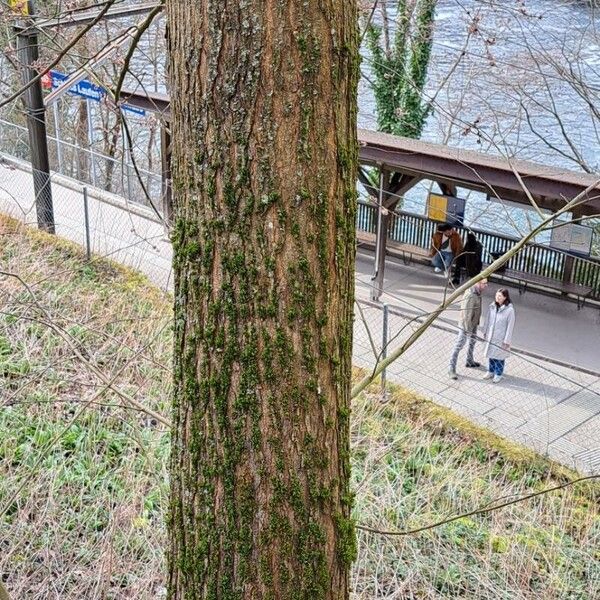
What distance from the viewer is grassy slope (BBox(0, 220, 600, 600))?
474 cm

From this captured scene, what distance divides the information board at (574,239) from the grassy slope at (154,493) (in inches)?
208

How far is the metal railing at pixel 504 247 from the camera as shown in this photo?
12.5 meters

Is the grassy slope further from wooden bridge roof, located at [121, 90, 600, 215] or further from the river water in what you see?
the river water

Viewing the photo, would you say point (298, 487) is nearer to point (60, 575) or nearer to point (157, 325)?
point (60, 575)

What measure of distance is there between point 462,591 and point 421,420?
10.3 ft

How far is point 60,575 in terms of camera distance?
15.2 ft

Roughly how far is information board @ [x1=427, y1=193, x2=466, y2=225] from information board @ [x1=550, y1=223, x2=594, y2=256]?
1465 millimetres

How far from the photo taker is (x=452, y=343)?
10.4 m

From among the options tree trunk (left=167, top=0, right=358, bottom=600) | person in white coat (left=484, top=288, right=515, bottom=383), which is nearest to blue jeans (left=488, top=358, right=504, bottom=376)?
person in white coat (left=484, top=288, right=515, bottom=383)

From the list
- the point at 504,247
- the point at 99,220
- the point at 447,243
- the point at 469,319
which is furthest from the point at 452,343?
the point at 99,220

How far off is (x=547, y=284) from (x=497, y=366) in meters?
3.59

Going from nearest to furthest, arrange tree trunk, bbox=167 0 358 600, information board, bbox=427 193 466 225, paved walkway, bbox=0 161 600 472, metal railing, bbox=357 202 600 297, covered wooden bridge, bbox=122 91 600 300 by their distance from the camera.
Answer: tree trunk, bbox=167 0 358 600, paved walkway, bbox=0 161 600 472, covered wooden bridge, bbox=122 91 600 300, metal railing, bbox=357 202 600 297, information board, bbox=427 193 466 225

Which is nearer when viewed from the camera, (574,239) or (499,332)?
(499,332)

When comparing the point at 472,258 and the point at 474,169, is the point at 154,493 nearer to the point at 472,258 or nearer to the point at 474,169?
the point at 474,169
